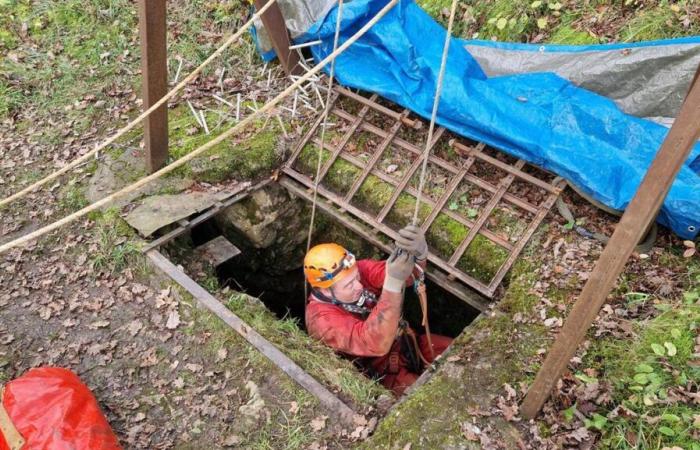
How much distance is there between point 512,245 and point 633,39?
263 cm

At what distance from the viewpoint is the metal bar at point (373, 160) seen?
5820 millimetres

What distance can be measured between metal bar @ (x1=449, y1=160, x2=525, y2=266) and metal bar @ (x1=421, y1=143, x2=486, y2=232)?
1.21 feet

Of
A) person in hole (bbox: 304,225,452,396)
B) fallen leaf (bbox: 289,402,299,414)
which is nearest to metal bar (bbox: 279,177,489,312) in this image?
person in hole (bbox: 304,225,452,396)

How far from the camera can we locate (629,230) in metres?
2.80

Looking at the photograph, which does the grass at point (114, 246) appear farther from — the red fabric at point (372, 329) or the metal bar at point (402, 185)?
the metal bar at point (402, 185)

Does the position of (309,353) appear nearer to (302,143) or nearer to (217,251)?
(217,251)

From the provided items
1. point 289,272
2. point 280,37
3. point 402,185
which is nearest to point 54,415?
point 289,272

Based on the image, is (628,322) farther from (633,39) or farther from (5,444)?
(5,444)

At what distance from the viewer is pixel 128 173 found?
5859 millimetres

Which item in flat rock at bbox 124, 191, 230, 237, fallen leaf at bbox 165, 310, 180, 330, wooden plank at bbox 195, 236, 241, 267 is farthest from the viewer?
wooden plank at bbox 195, 236, 241, 267

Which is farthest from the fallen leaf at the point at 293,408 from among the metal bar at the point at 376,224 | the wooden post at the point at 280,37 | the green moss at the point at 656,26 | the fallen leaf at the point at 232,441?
the green moss at the point at 656,26

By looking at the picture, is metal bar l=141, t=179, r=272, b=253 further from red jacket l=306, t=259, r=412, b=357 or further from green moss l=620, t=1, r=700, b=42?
green moss l=620, t=1, r=700, b=42

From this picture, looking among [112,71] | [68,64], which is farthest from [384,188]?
[68,64]

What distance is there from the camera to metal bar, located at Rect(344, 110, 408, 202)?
5.82m
